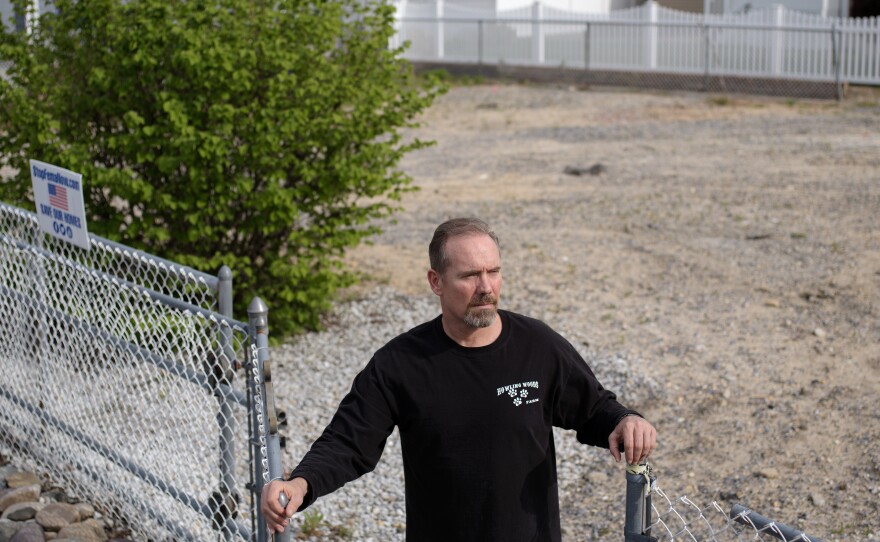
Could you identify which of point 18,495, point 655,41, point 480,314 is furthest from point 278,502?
point 655,41

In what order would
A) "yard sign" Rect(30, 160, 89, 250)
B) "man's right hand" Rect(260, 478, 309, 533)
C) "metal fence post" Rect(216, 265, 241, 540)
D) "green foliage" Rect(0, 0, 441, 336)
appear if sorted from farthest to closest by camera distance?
"green foliage" Rect(0, 0, 441, 336) → "yard sign" Rect(30, 160, 89, 250) → "metal fence post" Rect(216, 265, 241, 540) → "man's right hand" Rect(260, 478, 309, 533)

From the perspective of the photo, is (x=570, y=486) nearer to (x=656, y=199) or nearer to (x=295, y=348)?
(x=295, y=348)

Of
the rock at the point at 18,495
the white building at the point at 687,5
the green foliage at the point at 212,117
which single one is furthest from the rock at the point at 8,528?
the white building at the point at 687,5

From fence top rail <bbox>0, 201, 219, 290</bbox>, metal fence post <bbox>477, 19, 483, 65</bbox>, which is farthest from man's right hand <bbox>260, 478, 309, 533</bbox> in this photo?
metal fence post <bbox>477, 19, 483, 65</bbox>

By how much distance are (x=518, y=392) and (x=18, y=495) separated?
11.1 ft

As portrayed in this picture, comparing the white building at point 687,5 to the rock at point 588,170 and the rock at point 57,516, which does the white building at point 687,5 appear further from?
the rock at point 57,516

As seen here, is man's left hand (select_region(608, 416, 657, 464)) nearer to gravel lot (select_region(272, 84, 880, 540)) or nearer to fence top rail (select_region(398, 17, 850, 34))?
gravel lot (select_region(272, 84, 880, 540))

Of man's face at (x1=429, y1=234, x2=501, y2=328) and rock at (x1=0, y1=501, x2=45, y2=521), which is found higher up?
man's face at (x1=429, y1=234, x2=501, y2=328)

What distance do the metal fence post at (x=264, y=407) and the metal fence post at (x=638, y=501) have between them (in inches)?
37.7

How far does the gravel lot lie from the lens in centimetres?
577

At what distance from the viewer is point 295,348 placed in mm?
7875

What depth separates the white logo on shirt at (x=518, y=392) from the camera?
3068 mm

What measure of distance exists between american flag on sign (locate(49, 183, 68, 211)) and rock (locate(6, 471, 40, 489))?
1.40 m

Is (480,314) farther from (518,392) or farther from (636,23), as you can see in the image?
(636,23)
